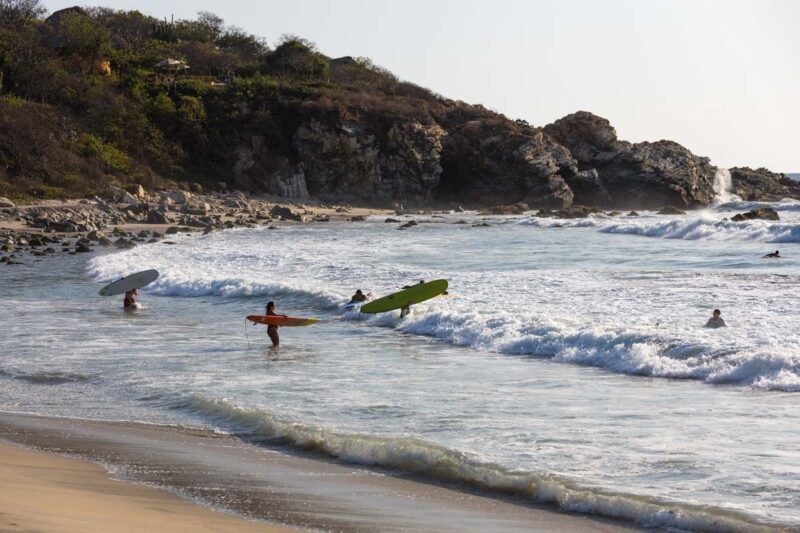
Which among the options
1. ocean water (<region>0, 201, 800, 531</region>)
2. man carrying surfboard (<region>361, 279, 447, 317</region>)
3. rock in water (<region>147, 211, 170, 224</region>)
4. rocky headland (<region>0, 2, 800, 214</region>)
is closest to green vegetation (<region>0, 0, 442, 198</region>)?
rocky headland (<region>0, 2, 800, 214</region>)

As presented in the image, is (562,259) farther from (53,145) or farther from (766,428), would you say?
(53,145)

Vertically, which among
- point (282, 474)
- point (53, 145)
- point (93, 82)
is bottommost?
point (282, 474)

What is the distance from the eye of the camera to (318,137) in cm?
6494

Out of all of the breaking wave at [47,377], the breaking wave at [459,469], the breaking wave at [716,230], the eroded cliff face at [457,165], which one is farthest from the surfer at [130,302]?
the eroded cliff face at [457,165]

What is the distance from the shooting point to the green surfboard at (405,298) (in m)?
18.5

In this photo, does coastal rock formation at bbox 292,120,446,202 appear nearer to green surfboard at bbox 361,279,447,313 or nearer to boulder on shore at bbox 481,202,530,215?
boulder on shore at bbox 481,202,530,215

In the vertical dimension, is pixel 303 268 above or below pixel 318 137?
below

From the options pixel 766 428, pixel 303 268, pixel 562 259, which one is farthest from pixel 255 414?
pixel 562 259

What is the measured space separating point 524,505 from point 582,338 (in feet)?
25.7

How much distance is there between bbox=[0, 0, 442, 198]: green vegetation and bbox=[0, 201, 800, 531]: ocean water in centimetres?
2757

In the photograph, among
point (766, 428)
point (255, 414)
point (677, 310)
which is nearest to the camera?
point (766, 428)

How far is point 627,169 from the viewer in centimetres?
6975

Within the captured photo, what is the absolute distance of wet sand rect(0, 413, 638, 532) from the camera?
6.78m

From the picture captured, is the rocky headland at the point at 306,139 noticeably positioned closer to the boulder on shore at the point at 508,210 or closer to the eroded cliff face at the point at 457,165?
the eroded cliff face at the point at 457,165
